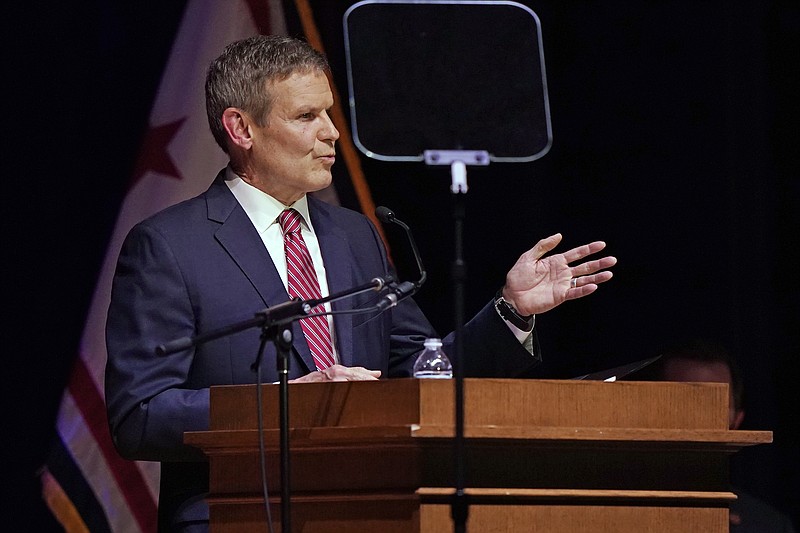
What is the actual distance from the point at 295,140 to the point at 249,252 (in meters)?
0.35

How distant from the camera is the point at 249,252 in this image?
10.3ft

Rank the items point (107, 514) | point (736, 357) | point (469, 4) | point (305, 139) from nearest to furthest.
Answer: point (469, 4), point (305, 139), point (107, 514), point (736, 357)

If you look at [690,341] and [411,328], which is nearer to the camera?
[411,328]

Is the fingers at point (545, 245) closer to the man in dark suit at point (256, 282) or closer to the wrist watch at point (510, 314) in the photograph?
the man in dark suit at point (256, 282)

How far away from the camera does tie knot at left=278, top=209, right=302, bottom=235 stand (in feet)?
10.7

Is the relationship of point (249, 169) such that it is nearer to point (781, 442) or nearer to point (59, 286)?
A: point (59, 286)

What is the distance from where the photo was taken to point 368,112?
7.86 feet

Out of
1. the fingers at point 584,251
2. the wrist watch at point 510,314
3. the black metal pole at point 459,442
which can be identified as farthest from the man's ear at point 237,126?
the black metal pole at point 459,442

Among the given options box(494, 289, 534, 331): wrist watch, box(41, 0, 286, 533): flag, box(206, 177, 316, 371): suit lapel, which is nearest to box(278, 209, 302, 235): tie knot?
box(206, 177, 316, 371): suit lapel

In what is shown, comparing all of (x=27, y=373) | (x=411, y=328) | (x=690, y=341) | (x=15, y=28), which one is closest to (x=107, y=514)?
(x=27, y=373)

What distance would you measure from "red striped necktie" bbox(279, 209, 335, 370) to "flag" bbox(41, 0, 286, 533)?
1.14 metres

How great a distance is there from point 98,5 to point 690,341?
90.9 inches

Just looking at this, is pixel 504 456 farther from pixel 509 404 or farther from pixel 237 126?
pixel 237 126

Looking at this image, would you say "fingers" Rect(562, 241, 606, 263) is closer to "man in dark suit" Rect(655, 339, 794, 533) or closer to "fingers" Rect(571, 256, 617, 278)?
"fingers" Rect(571, 256, 617, 278)
